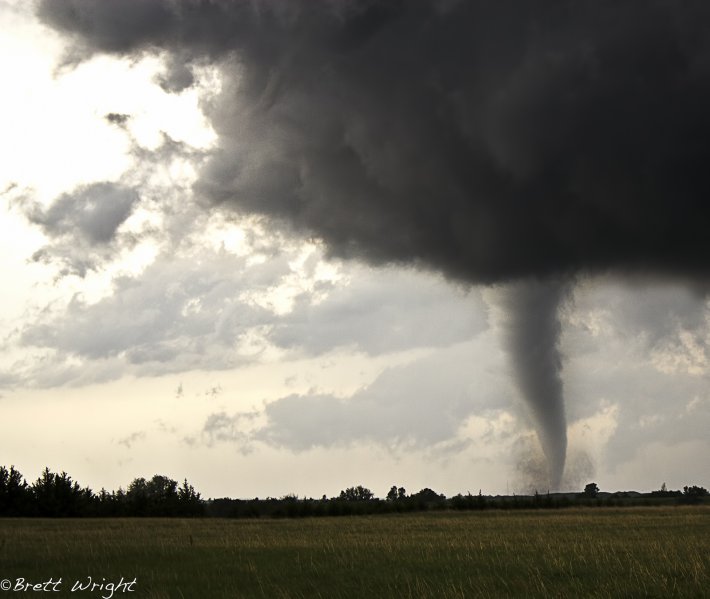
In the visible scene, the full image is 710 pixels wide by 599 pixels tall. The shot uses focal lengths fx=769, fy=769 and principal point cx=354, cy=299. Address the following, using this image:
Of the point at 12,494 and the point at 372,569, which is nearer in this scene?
the point at 372,569

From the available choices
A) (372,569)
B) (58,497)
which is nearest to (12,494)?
(58,497)

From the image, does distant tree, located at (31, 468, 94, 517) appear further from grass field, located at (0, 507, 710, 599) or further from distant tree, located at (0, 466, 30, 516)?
grass field, located at (0, 507, 710, 599)

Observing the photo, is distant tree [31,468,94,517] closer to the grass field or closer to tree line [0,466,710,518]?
tree line [0,466,710,518]

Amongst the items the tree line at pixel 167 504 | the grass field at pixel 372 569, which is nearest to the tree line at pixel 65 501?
the tree line at pixel 167 504

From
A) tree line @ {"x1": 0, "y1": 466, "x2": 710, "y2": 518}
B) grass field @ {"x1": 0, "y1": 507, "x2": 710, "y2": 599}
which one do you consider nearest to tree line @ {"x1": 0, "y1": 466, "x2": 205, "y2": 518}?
tree line @ {"x1": 0, "y1": 466, "x2": 710, "y2": 518}

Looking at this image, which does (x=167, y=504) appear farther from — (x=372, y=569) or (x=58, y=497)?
(x=372, y=569)

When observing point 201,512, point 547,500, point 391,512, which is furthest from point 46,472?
point 547,500

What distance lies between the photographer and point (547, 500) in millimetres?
121125

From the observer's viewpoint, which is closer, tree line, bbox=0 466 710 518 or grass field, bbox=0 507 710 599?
grass field, bbox=0 507 710 599

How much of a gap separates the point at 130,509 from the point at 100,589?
9521 centimetres

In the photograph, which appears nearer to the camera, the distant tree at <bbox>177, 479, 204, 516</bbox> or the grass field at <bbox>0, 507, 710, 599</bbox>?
the grass field at <bbox>0, 507, 710, 599</bbox>

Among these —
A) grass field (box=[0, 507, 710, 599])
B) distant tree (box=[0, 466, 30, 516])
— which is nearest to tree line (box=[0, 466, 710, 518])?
distant tree (box=[0, 466, 30, 516])

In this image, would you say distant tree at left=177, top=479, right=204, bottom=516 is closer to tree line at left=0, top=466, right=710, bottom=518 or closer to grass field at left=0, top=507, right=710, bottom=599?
tree line at left=0, top=466, right=710, bottom=518

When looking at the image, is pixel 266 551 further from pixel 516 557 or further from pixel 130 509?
pixel 130 509
